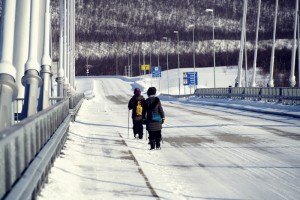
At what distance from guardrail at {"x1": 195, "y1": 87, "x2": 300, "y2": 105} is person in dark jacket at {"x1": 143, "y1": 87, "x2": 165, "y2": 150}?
18.2 metres

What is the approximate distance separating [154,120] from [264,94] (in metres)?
24.6

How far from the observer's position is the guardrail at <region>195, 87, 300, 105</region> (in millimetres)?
30938

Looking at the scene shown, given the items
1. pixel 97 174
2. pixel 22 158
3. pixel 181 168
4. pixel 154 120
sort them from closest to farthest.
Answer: pixel 22 158 < pixel 97 174 < pixel 181 168 < pixel 154 120

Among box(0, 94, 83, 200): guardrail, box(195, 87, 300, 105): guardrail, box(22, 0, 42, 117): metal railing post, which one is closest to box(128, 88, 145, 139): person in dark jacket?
box(22, 0, 42, 117): metal railing post

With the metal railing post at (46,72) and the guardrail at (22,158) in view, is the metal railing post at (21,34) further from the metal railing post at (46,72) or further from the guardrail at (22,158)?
the guardrail at (22,158)

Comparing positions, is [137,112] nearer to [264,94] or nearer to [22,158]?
[22,158]

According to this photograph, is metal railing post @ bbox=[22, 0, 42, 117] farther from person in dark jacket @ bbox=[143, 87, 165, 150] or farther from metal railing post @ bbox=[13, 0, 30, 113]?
person in dark jacket @ bbox=[143, 87, 165, 150]

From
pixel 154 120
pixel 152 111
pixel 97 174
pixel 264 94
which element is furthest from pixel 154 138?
pixel 264 94

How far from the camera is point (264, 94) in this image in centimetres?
3634

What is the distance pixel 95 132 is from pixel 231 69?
126364mm

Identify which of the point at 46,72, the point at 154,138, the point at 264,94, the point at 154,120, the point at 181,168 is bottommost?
the point at 181,168

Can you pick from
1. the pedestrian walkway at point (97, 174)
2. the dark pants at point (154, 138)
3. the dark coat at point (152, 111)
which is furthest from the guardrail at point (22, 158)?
the dark coat at point (152, 111)

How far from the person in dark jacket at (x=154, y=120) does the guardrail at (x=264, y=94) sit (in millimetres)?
18157

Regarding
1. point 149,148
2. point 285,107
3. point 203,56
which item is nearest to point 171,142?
point 149,148
